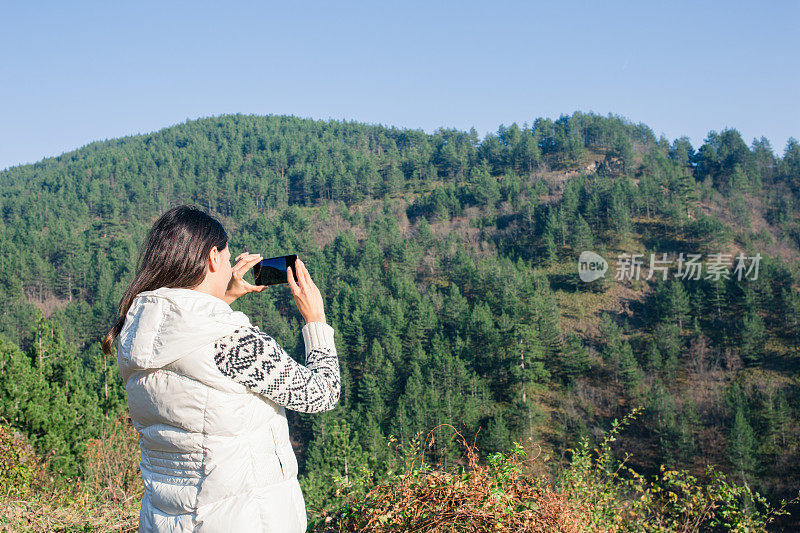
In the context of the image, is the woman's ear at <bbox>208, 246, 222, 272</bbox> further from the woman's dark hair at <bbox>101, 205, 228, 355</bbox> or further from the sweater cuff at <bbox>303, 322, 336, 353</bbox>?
the sweater cuff at <bbox>303, 322, 336, 353</bbox>

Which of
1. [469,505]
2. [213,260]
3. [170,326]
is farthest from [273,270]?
[469,505]

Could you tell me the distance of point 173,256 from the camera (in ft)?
3.57

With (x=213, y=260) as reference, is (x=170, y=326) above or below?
below

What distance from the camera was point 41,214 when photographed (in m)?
53.9

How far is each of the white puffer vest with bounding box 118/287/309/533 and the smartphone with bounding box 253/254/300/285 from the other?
282 millimetres

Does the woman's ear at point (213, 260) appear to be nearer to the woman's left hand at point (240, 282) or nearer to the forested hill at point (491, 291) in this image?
the woman's left hand at point (240, 282)

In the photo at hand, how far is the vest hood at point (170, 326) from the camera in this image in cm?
96

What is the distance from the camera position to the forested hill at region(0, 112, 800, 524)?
2208cm

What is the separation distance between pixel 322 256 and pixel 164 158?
4707 centimetres

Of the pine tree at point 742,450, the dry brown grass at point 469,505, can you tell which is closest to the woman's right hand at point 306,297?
the dry brown grass at point 469,505

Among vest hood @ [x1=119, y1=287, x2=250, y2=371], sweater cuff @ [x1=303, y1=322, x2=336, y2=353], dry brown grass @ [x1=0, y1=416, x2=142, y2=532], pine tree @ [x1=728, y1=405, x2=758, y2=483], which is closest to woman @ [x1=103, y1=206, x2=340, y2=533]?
vest hood @ [x1=119, y1=287, x2=250, y2=371]

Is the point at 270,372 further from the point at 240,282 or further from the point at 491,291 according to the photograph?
the point at 491,291

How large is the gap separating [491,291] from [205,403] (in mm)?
34435

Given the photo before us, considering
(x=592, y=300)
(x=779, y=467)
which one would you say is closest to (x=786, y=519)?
(x=779, y=467)
